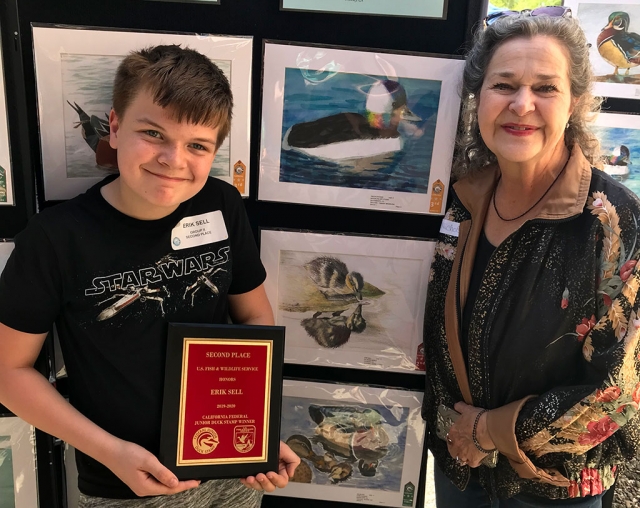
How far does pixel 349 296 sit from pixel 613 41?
1.10m

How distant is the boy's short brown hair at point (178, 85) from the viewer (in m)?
1.06

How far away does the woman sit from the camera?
1096 mm

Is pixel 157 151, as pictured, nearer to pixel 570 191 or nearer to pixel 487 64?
pixel 487 64

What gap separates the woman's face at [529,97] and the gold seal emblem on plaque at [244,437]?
0.96 m

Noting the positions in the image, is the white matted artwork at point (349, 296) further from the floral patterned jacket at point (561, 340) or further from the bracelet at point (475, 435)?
the bracelet at point (475, 435)

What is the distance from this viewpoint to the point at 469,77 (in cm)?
132

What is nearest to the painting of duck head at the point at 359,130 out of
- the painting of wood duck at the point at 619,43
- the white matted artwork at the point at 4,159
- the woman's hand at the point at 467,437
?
the painting of wood duck at the point at 619,43

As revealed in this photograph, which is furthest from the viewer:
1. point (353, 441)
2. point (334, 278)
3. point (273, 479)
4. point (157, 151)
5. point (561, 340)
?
point (353, 441)

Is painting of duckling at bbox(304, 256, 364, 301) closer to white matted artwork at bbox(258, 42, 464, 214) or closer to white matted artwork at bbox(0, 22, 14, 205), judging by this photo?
white matted artwork at bbox(258, 42, 464, 214)

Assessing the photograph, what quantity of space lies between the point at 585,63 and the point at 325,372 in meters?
1.18

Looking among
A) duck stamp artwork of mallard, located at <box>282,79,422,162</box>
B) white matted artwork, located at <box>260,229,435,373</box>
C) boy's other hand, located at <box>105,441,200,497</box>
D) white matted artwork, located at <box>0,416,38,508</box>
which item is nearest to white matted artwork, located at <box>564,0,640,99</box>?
duck stamp artwork of mallard, located at <box>282,79,422,162</box>

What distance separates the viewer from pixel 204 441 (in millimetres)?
1228

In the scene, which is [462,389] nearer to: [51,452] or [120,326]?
[120,326]

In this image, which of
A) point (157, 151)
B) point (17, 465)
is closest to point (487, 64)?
point (157, 151)
